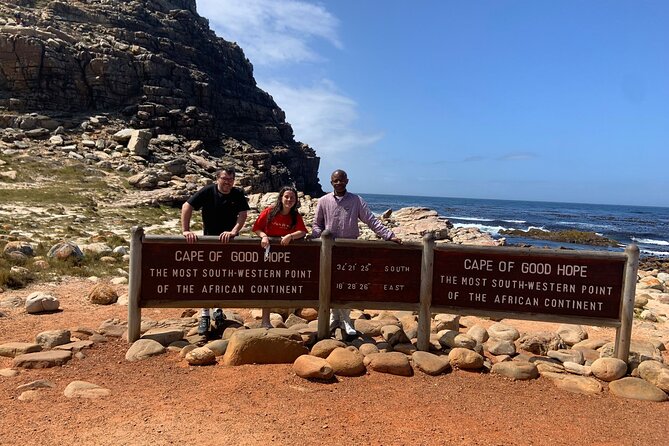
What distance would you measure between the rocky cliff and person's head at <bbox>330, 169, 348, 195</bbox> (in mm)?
37346

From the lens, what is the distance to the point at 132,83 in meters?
57.3

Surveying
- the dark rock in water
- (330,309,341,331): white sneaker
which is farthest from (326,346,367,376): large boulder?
the dark rock in water

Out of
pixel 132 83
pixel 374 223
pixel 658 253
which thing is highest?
pixel 132 83

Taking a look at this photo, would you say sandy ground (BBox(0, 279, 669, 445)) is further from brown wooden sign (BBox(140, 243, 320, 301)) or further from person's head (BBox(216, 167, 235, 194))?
person's head (BBox(216, 167, 235, 194))

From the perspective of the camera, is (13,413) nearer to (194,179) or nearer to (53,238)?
(53,238)

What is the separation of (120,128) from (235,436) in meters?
53.3

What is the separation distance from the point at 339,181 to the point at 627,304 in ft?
13.1

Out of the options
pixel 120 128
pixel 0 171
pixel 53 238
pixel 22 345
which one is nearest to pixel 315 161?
pixel 120 128

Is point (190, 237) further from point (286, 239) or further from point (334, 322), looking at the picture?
point (334, 322)

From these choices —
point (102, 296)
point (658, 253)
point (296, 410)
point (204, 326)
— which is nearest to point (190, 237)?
point (204, 326)

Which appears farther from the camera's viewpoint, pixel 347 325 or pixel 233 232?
pixel 347 325

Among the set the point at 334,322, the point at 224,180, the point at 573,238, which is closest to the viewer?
the point at 224,180

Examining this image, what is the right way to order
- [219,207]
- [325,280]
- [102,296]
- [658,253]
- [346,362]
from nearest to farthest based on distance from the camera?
[346,362], [325,280], [219,207], [102,296], [658,253]

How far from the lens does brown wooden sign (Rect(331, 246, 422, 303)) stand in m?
6.12
